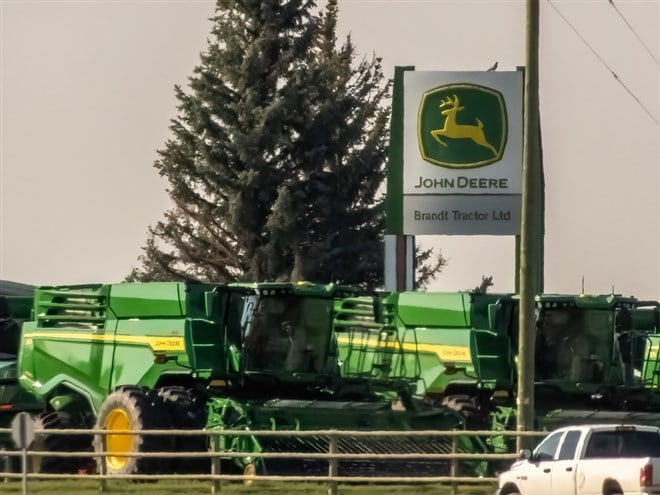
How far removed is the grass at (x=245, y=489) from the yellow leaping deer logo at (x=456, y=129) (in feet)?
57.2

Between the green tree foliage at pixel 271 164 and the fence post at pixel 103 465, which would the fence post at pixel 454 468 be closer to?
the fence post at pixel 103 465

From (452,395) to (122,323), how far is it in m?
5.90

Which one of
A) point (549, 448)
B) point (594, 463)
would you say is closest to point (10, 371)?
point (549, 448)

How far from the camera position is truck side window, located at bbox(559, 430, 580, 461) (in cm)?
2511

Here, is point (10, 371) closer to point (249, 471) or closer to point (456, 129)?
point (249, 471)

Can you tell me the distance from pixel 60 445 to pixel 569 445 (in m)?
11.7

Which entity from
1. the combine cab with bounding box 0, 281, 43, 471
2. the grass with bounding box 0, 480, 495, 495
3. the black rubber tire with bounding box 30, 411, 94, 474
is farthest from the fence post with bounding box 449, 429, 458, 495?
the combine cab with bounding box 0, 281, 43, 471

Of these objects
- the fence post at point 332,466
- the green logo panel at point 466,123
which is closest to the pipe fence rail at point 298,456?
the fence post at point 332,466

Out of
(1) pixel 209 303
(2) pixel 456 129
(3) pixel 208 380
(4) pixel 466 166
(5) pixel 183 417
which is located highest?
(2) pixel 456 129

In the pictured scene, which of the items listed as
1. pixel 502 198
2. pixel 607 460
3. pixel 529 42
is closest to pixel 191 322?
pixel 529 42

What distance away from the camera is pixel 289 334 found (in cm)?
3441

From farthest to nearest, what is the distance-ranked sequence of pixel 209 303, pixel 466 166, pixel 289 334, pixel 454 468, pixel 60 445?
pixel 466 166 < pixel 289 334 < pixel 60 445 < pixel 209 303 < pixel 454 468

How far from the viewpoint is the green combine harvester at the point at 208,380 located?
107 ft

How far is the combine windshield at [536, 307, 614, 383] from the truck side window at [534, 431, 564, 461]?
9.56m
